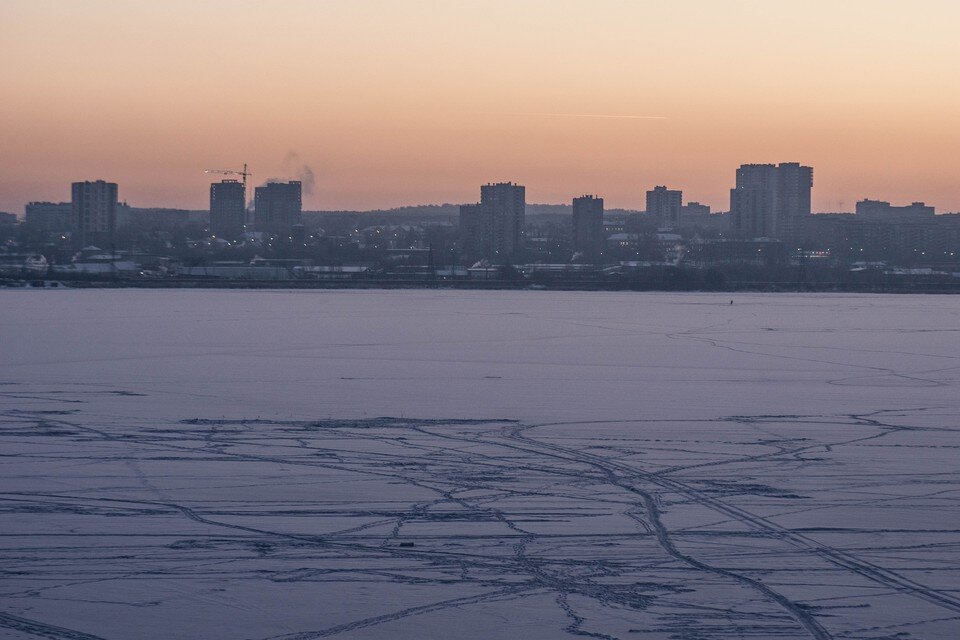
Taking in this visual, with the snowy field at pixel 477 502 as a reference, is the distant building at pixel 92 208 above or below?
above

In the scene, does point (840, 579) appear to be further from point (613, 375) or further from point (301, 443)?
point (613, 375)

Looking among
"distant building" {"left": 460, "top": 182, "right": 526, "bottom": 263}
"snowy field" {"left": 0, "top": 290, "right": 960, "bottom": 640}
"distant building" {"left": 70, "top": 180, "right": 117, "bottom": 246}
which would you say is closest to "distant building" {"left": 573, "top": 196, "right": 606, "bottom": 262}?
"distant building" {"left": 460, "top": 182, "right": 526, "bottom": 263}

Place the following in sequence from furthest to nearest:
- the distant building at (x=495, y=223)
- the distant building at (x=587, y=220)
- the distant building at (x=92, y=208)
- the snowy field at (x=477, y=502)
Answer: the distant building at (x=92, y=208) → the distant building at (x=587, y=220) → the distant building at (x=495, y=223) → the snowy field at (x=477, y=502)

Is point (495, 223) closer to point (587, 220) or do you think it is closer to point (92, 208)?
point (587, 220)

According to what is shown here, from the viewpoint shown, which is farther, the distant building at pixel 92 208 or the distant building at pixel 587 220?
the distant building at pixel 92 208

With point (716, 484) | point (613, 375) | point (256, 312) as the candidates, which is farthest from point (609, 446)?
point (256, 312)

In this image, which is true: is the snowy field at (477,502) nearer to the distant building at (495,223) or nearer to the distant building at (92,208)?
the distant building at (495,223)

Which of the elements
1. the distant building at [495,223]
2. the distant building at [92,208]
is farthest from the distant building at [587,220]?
the distant building at [92,208]
